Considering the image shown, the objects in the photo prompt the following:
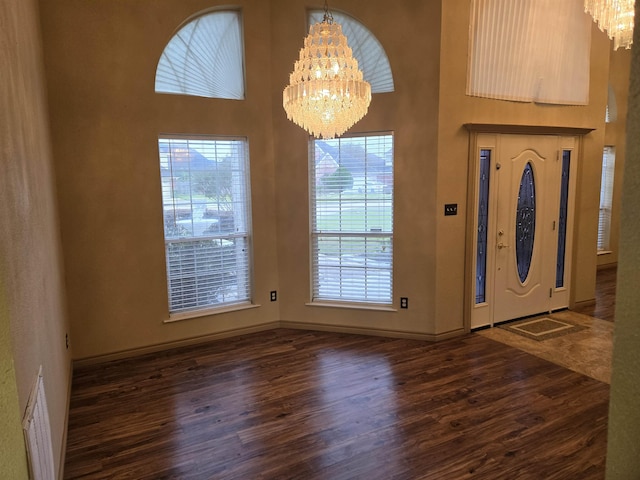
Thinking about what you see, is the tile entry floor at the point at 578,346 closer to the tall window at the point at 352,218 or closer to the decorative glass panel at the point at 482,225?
the decorative glass panel at the point at 482,225

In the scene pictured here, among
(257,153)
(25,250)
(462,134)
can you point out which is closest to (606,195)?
(462,134)

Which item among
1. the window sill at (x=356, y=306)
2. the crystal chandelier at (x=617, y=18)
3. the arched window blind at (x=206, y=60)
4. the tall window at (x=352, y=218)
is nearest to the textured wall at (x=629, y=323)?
the crystal chandelier at (x=617, y=18)

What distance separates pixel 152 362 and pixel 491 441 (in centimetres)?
300

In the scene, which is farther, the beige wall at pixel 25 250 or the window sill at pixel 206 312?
the window sill at pixel 206 312

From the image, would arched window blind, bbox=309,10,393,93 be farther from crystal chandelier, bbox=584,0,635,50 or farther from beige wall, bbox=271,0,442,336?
crystal chandelier, bbox=584,0,635,50

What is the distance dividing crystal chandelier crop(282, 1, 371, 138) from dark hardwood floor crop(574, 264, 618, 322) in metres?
3.39

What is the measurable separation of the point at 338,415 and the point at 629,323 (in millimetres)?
2692

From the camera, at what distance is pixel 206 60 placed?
420 cm

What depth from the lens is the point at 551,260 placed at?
4957mm

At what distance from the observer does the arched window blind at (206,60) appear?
4.03 meters

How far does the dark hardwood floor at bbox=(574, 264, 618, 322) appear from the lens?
5.07 meters

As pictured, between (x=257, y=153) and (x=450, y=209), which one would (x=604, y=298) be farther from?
(x=257, y=153)

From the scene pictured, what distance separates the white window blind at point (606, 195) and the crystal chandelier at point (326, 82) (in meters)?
5.93

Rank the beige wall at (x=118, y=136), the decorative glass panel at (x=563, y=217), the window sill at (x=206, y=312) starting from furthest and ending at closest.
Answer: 1. the decorative glass panel at (x=563, y=217)
2. the window sill at (x=206, y=312)
3. the beige wall at (x=118, y=136)
